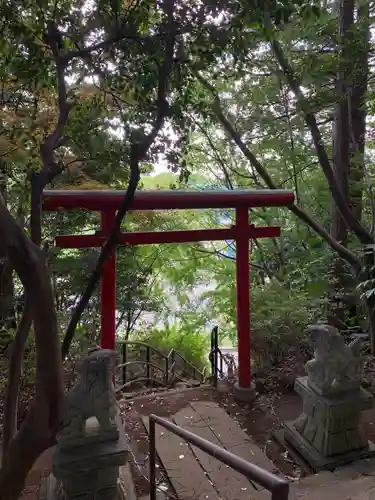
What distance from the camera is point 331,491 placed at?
2814mm

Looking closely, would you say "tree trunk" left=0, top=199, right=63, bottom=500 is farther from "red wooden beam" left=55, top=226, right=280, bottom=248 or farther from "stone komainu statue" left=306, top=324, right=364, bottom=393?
"stone komainu statue" left=306, top=324, right=364, bottom=393

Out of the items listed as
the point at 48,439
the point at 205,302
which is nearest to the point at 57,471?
the point at 48,439

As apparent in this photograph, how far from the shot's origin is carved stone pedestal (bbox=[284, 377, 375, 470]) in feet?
10.8

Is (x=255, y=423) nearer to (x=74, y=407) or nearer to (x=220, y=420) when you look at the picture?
(x=220, y=420)

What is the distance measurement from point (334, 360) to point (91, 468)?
203cm

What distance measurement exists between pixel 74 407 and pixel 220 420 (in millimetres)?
1926

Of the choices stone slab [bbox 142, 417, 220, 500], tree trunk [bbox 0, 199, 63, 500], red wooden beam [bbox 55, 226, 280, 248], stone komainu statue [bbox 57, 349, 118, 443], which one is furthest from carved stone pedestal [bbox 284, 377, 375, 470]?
tree trunk [bbox 0, 199, 63, 500]

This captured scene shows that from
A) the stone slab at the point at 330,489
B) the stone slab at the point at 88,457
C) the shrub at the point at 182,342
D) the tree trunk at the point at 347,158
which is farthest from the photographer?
the shrub at the point at 182,342

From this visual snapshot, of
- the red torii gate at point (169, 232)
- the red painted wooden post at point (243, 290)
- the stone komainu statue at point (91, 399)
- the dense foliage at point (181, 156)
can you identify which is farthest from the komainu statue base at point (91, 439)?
the red painted wooden post at point (243, 290)

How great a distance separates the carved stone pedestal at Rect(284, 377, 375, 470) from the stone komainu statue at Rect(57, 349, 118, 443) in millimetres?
1765

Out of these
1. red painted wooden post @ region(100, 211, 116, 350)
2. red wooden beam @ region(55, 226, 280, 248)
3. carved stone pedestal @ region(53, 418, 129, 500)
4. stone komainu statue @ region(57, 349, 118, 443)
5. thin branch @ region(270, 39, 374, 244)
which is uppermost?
thin branch @ region(270, 39, 374, 244)

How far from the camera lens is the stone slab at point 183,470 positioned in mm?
2979

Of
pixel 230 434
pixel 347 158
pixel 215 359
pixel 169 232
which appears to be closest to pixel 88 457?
pixel 230 434

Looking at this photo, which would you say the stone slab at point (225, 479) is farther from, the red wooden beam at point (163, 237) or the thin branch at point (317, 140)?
the thin branch at point (317, 140)
